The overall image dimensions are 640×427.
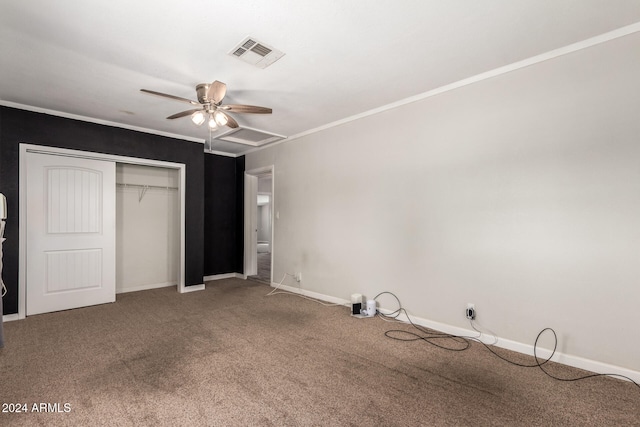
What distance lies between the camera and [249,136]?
16.8ft

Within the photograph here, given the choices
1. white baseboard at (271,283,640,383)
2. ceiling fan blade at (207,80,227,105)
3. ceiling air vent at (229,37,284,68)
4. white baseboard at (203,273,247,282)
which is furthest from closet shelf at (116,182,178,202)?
white baseboard at (271,283,640,383)

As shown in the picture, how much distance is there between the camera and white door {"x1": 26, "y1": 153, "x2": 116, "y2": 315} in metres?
3.84

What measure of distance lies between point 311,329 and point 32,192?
3.83 m

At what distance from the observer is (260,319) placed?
3666 millimetres

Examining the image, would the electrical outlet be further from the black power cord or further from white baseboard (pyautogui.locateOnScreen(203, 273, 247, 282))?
white baseboard (pyautogui.locateOnScreen(203, 273, 247, 282))

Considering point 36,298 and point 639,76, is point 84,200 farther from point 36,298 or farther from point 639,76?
point 639,76

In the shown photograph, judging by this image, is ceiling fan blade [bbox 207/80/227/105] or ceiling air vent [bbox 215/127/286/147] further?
ceiling air vent [bbox 215/127/286/147]

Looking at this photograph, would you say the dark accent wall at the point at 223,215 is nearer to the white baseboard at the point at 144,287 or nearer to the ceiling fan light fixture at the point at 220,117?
the white baseboard at the point at 144,287

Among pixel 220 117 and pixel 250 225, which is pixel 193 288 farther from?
pixel 220 117

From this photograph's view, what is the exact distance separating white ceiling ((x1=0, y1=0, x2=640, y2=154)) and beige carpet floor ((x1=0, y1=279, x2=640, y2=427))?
2.59m

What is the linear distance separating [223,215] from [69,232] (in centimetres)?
249

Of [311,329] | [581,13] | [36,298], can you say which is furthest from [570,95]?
[36,298]

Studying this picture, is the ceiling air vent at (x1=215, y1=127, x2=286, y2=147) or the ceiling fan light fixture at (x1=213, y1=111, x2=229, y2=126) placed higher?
the ceiling air vent at (x1=215, y1=127, x2=286, y2=147)

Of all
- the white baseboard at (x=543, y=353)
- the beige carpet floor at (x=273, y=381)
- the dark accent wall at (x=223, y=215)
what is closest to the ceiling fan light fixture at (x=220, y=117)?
the beige carpet floor at (x=273, y=381)
